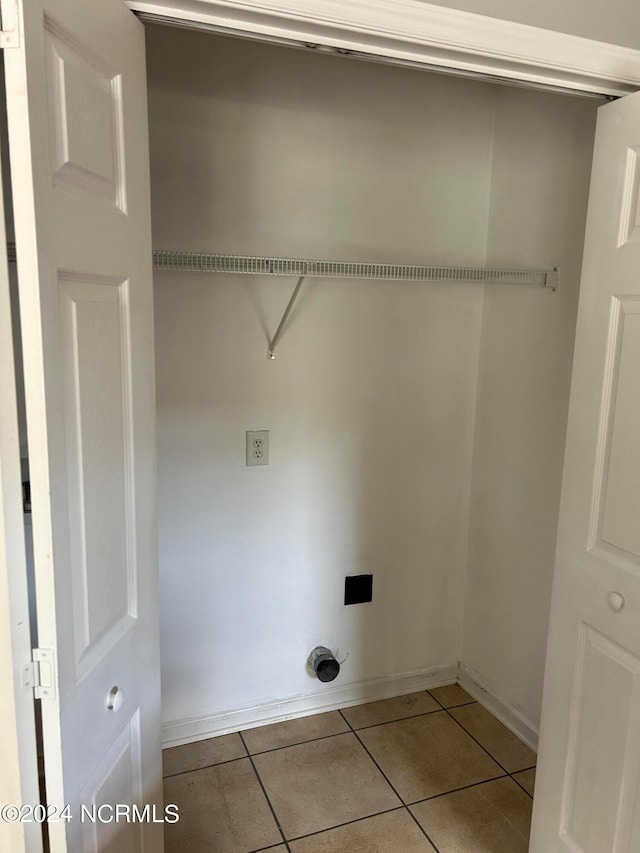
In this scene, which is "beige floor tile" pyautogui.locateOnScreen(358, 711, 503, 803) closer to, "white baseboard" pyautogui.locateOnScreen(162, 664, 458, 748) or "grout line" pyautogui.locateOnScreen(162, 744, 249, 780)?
"white baseboard" pyautogui.locateOnScreen(162, 664, 458, 748)

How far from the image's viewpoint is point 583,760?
146cm

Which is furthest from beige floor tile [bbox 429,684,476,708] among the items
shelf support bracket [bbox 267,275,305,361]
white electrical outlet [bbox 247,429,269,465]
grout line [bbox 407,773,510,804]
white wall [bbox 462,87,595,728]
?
shelf support bracket [bbox 267,275,305,361]

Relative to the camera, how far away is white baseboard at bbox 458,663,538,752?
7.36ft

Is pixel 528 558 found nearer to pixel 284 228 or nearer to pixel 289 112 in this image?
pixel 284 228

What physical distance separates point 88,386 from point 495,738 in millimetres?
2043

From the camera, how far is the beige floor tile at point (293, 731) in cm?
224

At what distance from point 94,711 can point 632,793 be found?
1108 mm

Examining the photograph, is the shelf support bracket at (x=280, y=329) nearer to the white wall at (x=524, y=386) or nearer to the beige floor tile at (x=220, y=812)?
the white wall at (x=524, y=386)

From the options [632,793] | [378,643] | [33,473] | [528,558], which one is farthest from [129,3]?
[378,643]

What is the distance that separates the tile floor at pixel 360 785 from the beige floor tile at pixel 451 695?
0.03 meters

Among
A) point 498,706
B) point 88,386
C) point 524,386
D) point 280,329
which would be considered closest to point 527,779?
point 498,706

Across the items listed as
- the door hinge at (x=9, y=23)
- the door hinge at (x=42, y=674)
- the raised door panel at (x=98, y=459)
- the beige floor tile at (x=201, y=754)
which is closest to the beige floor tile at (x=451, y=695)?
the beige floor tile at (x=201, y=754)

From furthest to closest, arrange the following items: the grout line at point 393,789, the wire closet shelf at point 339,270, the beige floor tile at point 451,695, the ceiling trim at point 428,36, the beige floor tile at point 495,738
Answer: the beige floor tile at point 451,695 → the beige floor tile at point 495,738 → the grout line at point 393,789 → the wire closet shelf at point 339,270 → the ceiling trim at point 428,36

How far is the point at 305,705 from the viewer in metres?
2.40
